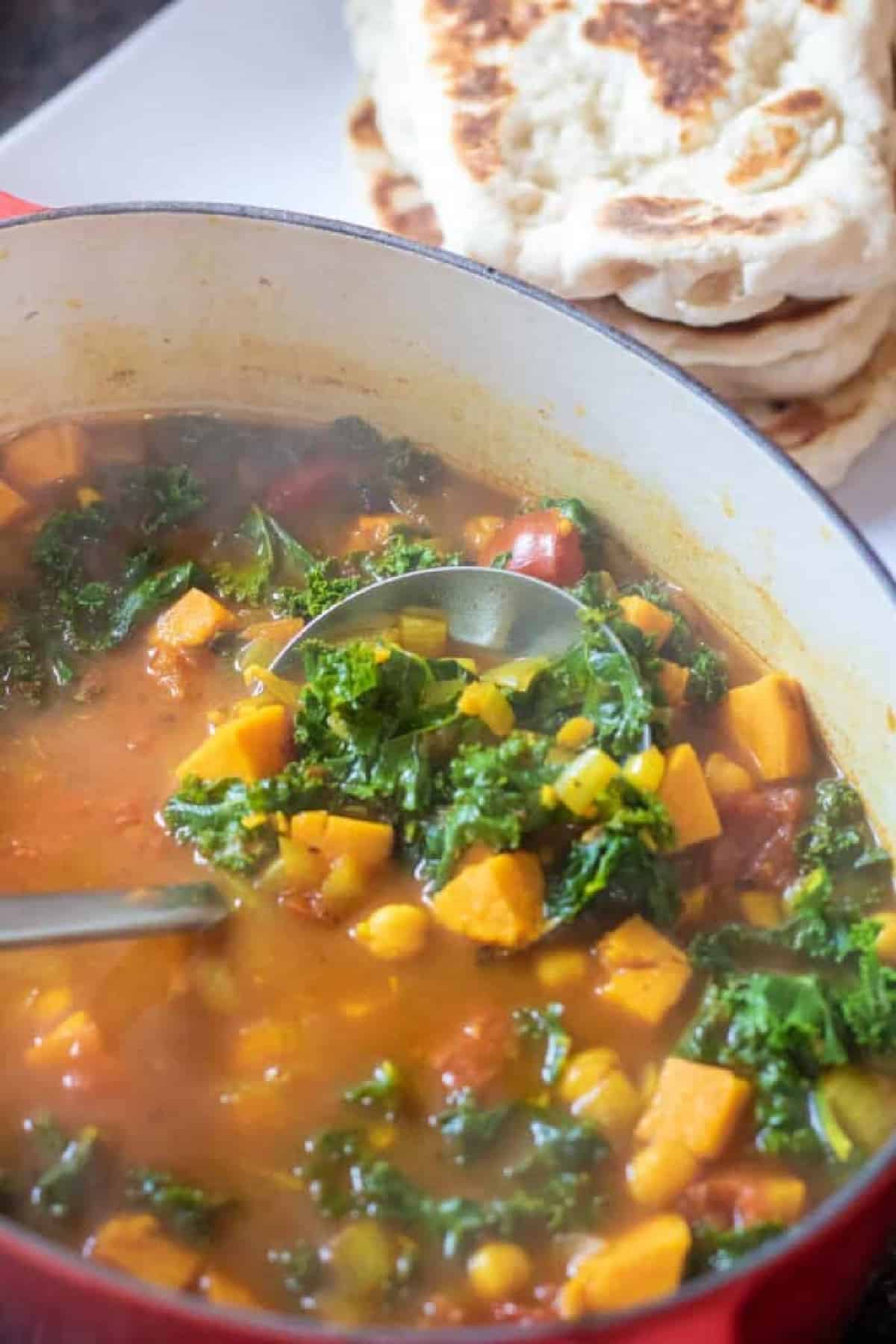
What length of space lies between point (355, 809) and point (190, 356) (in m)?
1.23

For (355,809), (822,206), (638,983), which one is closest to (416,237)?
(822,206)

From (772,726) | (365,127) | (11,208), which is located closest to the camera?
(772,726)

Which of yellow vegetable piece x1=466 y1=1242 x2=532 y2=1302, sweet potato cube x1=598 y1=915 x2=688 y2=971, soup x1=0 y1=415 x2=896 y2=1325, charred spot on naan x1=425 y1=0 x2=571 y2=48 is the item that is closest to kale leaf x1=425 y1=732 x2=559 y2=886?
soup x1=0 y1=415 x2=896 y2=1325

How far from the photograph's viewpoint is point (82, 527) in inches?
123

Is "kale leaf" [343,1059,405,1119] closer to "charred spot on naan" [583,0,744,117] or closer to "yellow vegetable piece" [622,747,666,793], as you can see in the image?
"yellow vegetable piece" [622,747,666,793]

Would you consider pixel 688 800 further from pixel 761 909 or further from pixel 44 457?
pixel 44 457

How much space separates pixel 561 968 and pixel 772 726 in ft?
2.16

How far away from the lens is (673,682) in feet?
9.30

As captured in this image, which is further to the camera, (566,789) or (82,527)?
(82,527)

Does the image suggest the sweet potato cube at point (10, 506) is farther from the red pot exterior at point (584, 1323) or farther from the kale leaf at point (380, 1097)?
the red pot exterior at point (584, 1323)

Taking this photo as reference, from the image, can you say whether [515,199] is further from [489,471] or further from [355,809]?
[355,809]

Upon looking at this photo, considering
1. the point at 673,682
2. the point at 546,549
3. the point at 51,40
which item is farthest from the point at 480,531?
the point at 51,40

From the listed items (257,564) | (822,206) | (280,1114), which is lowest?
(280,1114)

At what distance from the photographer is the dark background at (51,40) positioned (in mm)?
4391
